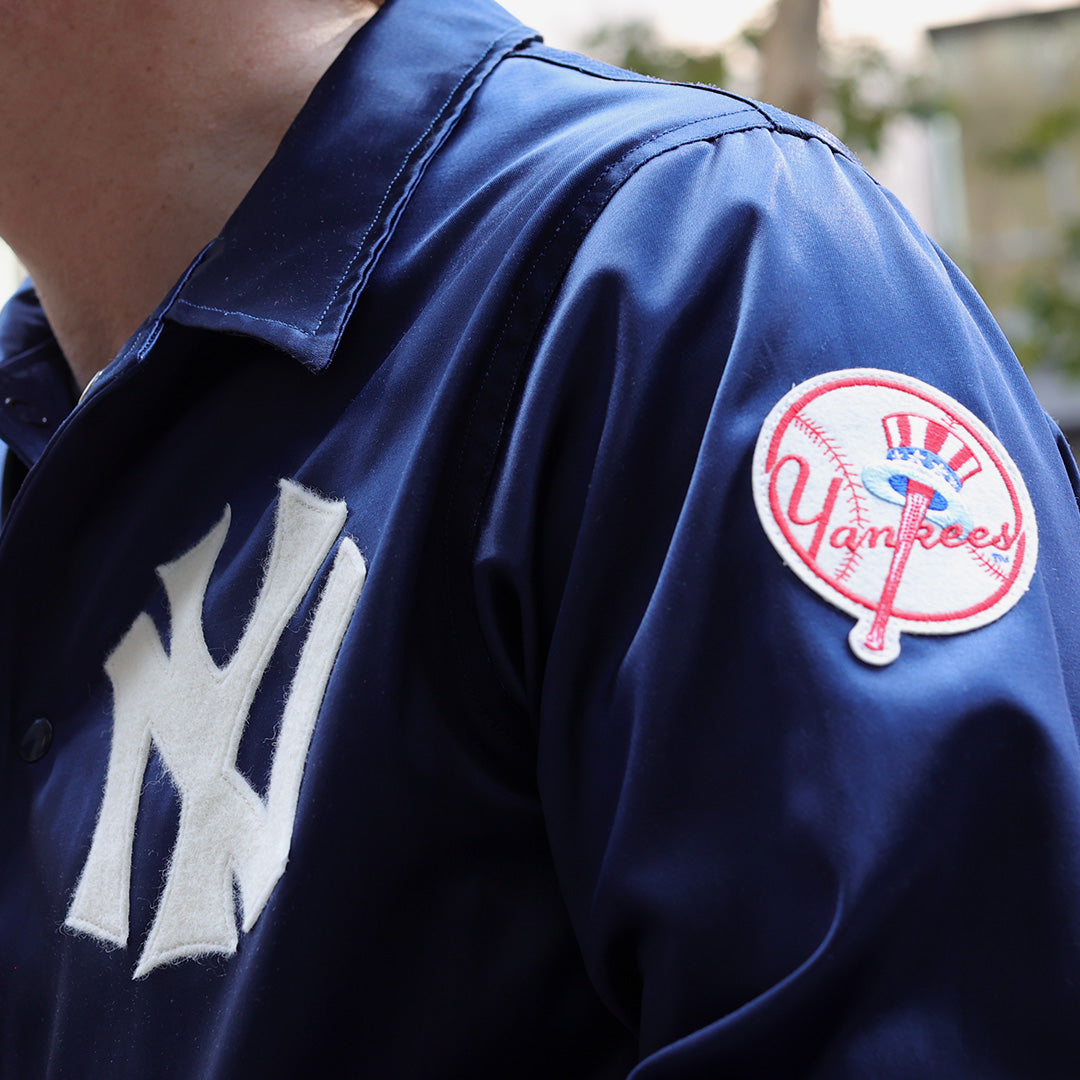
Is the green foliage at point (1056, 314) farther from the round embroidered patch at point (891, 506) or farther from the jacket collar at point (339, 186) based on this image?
the round embroidered patch at point (891, 506)

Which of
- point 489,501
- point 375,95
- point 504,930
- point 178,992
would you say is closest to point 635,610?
point 489,501

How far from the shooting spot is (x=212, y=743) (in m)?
0.90

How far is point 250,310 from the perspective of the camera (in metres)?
0.99

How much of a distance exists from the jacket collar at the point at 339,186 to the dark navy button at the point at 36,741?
1.10 ft

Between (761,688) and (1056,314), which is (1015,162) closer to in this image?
(1056,314)

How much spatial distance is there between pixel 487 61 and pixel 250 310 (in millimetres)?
297

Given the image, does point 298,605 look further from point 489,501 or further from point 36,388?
point 36,388

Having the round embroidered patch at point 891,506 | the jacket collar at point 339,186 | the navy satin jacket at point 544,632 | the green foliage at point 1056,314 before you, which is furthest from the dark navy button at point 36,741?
the green foliage at point 1056,314

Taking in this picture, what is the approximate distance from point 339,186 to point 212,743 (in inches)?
17.5

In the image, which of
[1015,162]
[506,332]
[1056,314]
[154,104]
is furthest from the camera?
[1015,162]

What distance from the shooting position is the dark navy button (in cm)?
101

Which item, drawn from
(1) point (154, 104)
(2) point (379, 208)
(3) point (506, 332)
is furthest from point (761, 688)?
(1) point (154, 104)

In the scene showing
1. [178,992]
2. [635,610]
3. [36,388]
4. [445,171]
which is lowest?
[178,992]

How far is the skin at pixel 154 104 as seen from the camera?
113 cm
